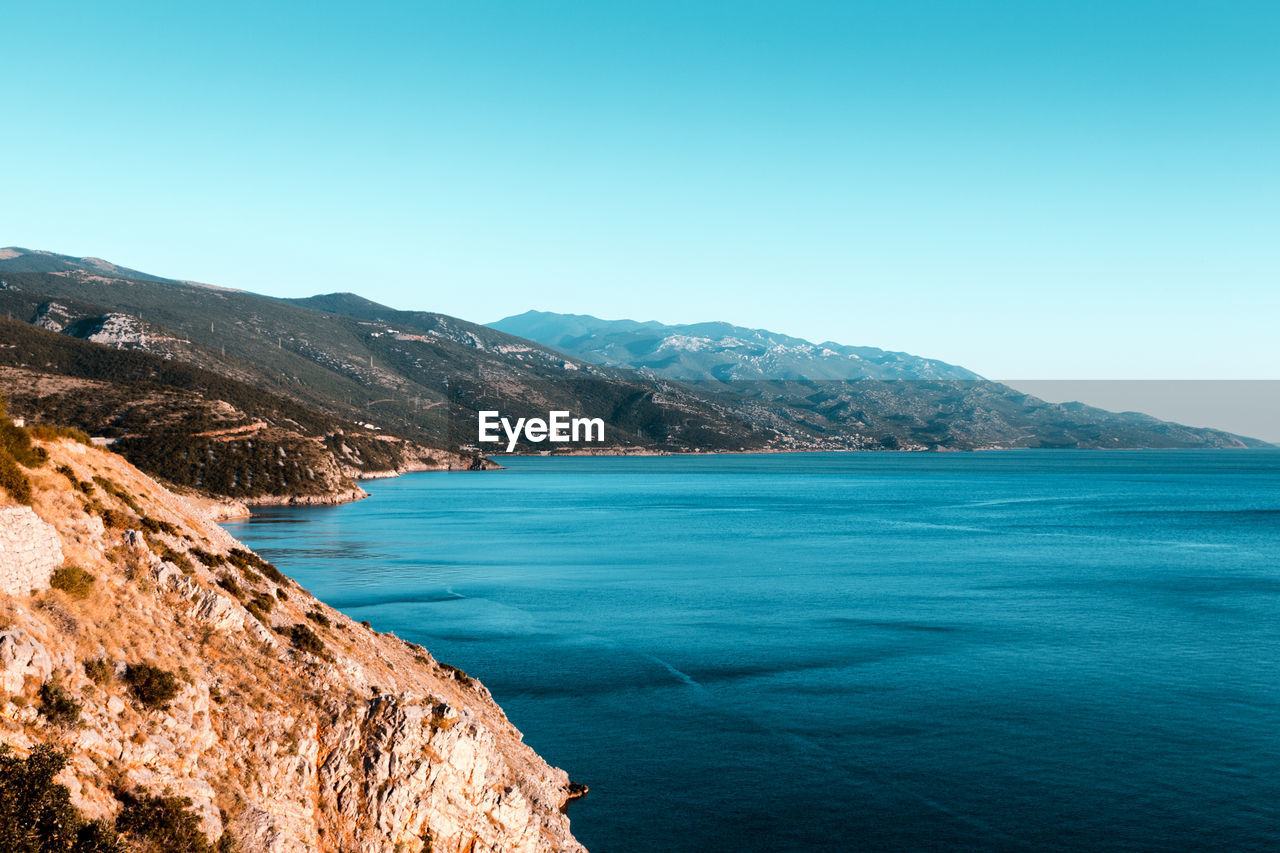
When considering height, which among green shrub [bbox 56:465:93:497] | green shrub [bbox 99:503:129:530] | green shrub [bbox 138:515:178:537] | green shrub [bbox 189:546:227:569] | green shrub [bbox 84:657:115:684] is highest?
green shrub [bbox 56:465:93:497]

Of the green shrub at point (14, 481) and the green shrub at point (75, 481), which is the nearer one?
the green shrub at point (14, 481)

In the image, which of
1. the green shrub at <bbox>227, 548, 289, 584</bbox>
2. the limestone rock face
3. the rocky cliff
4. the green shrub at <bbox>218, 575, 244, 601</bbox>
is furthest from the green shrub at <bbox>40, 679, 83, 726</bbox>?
the green shrub at <bbox>227, 548, 289, 584</bbox>

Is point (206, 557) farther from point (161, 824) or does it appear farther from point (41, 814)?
point (41, 814)

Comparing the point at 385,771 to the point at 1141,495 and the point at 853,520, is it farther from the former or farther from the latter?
the point at 1141,495

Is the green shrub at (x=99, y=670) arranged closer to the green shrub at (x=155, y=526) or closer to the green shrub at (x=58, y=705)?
the green shrub at (x=58, y=705)

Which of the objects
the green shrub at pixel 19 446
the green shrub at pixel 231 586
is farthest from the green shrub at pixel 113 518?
the green shrub at pixel 231 586

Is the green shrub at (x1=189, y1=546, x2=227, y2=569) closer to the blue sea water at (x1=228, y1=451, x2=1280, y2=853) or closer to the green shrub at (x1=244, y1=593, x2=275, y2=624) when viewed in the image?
the green shrub at (x1=244, y1=593, x2=275, y2=624)

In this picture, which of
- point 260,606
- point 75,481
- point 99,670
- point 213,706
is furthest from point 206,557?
point 99,670

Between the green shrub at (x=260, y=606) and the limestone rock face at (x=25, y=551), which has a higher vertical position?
the limestone rock face at (x=25, y=551)
